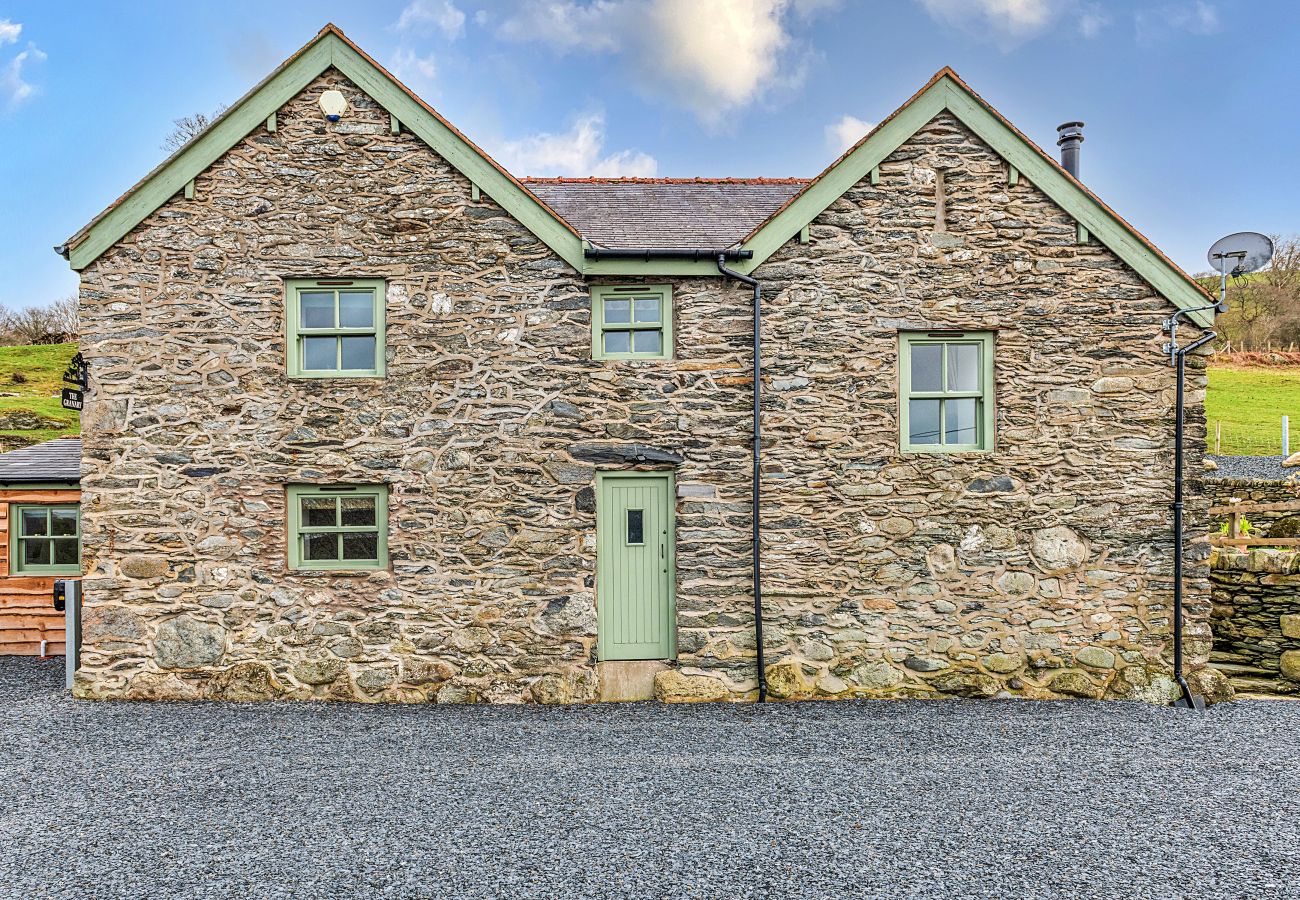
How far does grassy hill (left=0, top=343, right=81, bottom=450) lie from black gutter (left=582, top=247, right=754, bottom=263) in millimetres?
20673

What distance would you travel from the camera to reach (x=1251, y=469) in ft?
73.0

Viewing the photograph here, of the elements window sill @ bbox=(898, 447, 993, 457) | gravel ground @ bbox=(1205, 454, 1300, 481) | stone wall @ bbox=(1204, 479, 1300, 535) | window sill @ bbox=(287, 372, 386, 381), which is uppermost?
window sill @ bbox=(287, 372, 386, 381)

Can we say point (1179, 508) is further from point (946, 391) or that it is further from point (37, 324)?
point (37, 324)

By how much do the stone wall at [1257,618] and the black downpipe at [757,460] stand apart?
6.58 meters

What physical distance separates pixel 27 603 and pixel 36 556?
707 millimetres

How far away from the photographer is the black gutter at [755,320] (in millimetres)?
8461

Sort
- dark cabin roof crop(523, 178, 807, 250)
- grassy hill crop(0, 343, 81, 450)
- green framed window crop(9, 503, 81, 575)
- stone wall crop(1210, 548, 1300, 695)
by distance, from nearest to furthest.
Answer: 1. dark cabin roof crop(523, 178, 807, 250)
2. stone wall crop(1210, 548, 1300, 695)
3. green framed window crop(9, 503, 81, 575)
4. grassy hill crop(0, 343, 81, 450)

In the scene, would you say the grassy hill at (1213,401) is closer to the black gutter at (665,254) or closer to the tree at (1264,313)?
the tree at (1264,313)

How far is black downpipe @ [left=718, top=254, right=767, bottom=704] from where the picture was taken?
8.57m

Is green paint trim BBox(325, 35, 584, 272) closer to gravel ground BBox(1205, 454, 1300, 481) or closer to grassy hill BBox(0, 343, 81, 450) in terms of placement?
grassy hill BBox(0, 343, 81, 450)

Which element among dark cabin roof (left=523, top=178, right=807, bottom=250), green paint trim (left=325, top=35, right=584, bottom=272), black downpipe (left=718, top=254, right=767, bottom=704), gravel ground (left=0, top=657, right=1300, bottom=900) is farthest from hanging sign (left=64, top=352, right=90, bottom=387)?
black downpipe (left=718, top=254, right=767, bottom=704)

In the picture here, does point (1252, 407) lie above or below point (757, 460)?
above

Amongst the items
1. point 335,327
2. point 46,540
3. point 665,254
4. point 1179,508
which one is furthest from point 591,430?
point 46,540

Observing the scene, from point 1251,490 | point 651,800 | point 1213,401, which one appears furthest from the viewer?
point 1213,401
